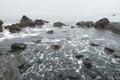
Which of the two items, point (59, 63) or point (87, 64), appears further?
point (59, 63)

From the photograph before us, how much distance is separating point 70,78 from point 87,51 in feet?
Result: 30.6

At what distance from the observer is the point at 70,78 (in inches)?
555

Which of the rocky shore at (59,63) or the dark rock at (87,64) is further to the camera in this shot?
the dark rock at (87,64)

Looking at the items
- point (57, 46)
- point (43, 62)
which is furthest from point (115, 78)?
point (57, 46)

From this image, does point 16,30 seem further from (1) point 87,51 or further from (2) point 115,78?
(2) point 115,78

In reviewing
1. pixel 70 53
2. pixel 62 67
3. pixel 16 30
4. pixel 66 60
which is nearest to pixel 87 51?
pixel 70 53

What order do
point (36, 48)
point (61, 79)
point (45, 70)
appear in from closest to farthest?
point (61, 79) → point (45, 70) → point (36, 48)

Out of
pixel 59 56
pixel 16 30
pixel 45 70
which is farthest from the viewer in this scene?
pixel 16 30

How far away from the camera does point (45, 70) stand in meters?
16.1

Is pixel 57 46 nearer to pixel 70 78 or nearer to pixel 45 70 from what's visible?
pixel 45 70

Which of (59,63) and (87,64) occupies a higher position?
(87,64)

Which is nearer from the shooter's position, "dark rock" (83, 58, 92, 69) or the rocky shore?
the rocky shore

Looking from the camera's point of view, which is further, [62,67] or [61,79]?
[62,67]

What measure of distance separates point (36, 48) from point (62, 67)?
29.0 feet
